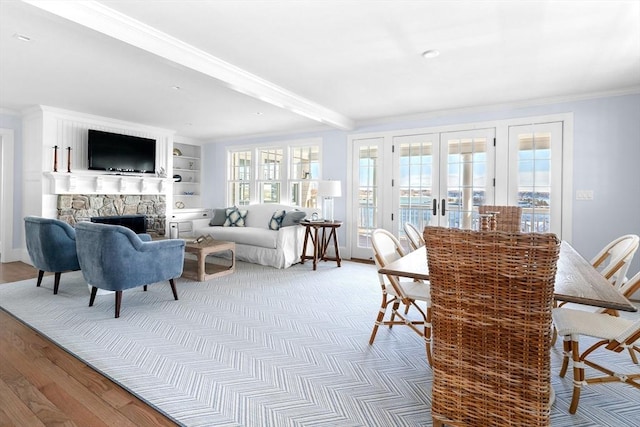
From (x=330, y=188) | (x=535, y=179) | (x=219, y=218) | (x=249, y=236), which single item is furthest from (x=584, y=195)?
(x=219, y=218)

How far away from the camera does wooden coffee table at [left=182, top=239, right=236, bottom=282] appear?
439 centimetres

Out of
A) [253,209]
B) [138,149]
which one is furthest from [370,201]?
[138,149]

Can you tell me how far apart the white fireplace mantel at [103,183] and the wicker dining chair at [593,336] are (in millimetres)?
6375

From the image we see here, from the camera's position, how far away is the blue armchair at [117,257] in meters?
3.04

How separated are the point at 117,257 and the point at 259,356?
1649 mm

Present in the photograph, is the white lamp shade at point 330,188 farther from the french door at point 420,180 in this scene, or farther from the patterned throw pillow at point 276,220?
the patterned throw pillow at point 276,220

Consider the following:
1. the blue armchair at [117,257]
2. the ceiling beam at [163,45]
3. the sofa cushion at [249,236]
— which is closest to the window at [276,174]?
the sofa cushion at [249,236]

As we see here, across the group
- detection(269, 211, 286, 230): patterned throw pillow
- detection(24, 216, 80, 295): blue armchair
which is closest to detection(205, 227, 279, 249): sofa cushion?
detection(269, 211, 286, 230): patterned throw pillow

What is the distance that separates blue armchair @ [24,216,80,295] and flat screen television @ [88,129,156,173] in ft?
7.04

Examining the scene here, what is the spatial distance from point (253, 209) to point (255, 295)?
3076 mm

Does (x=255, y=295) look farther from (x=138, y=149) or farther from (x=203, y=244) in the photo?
(x=138, y=149)

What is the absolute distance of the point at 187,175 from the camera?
317 inches

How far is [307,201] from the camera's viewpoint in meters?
6.64

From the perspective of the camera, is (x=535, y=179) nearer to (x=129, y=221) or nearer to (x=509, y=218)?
(x=509, y=218)
